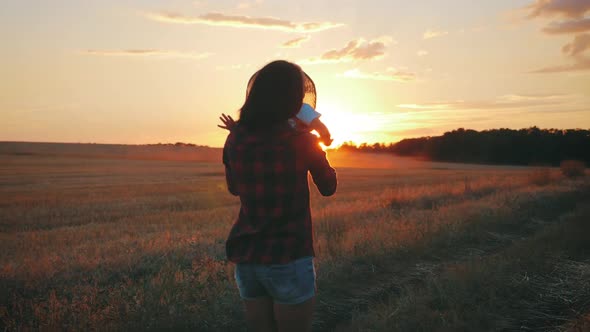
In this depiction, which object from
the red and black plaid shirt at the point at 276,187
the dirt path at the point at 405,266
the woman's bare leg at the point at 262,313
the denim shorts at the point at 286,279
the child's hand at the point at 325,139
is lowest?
the dirt path at the point at 405,266

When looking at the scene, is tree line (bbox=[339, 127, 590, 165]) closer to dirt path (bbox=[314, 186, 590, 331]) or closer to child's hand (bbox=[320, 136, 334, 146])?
dirt path (bbox=[314, 186, 590, 331])

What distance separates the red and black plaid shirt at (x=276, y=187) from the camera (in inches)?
85.5

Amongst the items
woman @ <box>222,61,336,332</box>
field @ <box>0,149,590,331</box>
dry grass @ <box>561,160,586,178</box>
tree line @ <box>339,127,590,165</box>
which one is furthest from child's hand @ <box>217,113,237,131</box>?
tree line @ <box>339,127,590,165</box>

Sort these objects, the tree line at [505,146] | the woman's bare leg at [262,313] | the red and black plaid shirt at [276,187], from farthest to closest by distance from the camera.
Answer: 1. the tree line at [505,146]
2. the woman's bare leg at [262,313]
3. the red and black plaid shirt at [276,187]

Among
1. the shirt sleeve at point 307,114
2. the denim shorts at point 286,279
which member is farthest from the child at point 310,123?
the denim shorts at point 286,279

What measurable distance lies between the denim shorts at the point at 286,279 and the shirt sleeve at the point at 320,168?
13.4 inches

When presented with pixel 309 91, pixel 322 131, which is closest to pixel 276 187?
pixel 322 131

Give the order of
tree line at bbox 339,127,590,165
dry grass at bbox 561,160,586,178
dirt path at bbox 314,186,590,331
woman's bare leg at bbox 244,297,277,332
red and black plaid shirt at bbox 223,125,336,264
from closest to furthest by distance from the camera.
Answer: red and black plaid shirt at bbox 223,125,336,264, woman's bare leg at bbox 244,297,277,332, dirt path at bbox 314,186,590,331, dry grass at bbox 561,160,586,178, tree line at bbox 339,127,590,165

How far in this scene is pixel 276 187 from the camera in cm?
218

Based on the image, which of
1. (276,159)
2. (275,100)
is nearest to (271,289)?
(276,159)

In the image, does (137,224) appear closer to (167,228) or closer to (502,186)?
(167,228)

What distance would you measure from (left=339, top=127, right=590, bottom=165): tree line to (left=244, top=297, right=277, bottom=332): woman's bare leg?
7293 cm

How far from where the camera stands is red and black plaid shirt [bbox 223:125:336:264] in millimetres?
2172

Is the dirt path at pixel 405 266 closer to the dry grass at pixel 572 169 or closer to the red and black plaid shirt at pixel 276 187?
the red and black plaid shirt at pixel 276 187
